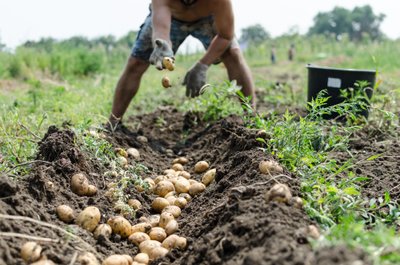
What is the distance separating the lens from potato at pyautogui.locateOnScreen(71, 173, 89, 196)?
2.67 metres

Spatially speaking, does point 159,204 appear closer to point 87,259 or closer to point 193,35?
point 87,259

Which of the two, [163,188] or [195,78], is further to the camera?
[195,78]

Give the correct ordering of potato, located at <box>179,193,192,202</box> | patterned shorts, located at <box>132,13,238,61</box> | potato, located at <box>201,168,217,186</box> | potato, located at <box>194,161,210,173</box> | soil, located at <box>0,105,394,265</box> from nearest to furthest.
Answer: soil, located at <box>0,105,394,265</box>, potato, located at <box>179,193,192,202</box>, potato, located at <box>201,168,217,186</box>, potato, located at <box>194,161,210,173</box>, patterned shorts, located at <box>132,13,238,61</box>

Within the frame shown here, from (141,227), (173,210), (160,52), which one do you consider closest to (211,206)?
(173,210)

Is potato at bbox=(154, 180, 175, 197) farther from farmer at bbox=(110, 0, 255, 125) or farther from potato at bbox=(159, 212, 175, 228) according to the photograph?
farmer at bbox=(110, 0, 255, 125)

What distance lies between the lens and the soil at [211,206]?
68.5 inches

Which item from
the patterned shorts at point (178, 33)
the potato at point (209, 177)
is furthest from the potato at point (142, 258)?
the patterned shorts at point (178, 33)

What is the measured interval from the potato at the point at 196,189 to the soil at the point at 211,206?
82 mm

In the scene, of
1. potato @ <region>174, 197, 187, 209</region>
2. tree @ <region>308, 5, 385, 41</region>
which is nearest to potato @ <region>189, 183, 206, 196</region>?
potato @ <region>174, 197, 187, 209</region>

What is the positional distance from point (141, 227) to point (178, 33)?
8.72ft

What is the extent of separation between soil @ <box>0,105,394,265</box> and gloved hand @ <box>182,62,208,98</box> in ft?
1.80

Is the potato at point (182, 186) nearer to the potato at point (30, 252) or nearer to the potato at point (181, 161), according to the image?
the potato at point (181, 161)

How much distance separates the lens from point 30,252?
Answer: 5.99 feet

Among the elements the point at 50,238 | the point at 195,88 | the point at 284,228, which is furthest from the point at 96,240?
the point at 195,88
